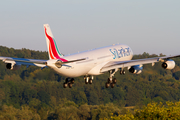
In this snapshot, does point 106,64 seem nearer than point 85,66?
No

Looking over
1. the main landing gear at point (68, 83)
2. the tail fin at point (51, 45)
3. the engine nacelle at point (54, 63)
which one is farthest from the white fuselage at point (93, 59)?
the main landing gear at point (68, 83)

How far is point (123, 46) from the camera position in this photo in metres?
63.6

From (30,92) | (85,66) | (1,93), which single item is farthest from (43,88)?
(85,66)

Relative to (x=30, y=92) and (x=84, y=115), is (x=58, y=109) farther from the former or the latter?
(x=30, y=92)

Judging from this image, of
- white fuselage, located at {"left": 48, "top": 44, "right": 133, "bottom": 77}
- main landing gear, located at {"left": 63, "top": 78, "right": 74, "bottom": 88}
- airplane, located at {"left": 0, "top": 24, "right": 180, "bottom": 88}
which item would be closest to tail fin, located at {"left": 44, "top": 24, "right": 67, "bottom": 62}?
airplane, located at {"left": 0, "top": 24, "right": 180, "bottom": 88}

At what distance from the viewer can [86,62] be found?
162 feet

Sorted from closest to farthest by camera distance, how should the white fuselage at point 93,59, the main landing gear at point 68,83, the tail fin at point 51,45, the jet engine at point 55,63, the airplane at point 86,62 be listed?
1. the jet engine at point 55,63
2. the airplane at point 86,62
3. the tail fin at point 51,45
4. the white fuselage at point 93,59
5. the main landing gear at point 68,83

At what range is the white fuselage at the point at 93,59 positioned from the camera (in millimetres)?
45750

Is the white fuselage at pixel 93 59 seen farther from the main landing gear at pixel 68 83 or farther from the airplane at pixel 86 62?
the main landing gear at pixel 68 83

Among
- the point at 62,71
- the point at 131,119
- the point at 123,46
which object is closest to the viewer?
the point at 62,71

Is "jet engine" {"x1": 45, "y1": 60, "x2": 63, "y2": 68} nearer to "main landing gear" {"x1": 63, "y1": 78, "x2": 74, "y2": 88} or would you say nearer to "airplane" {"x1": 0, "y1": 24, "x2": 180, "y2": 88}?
"airplane" {"x1": 0, "y1": 24, "x2": 180, "y2": 88}

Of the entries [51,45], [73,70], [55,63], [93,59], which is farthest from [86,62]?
[55,63]

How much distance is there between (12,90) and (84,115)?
151 feet

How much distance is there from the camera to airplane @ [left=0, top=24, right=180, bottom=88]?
146 feet
